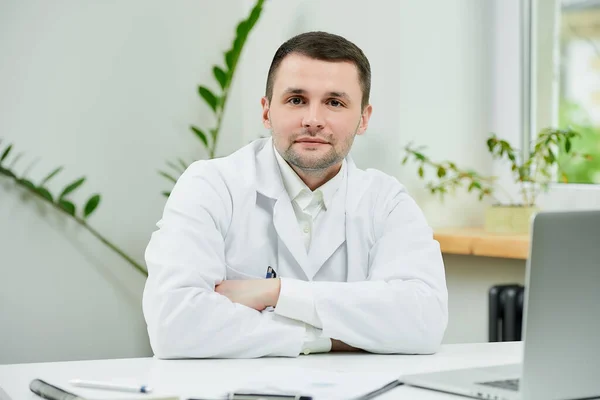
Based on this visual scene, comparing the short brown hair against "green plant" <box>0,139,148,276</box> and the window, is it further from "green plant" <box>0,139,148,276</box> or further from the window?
the window

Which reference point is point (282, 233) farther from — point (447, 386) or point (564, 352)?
point (564, 352)

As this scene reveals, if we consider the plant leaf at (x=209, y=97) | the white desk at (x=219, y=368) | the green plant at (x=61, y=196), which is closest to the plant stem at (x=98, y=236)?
the green plant at (x=61, y=196)

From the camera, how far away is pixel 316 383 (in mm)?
1216

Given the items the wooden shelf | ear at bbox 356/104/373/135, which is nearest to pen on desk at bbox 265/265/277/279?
ear at bbox 356/104/373/135

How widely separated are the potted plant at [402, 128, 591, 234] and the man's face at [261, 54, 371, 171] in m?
0.92

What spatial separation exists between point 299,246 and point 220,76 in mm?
1355

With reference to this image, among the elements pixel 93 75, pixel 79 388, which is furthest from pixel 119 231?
pixel 79 388

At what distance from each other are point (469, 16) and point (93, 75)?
1.39 metres

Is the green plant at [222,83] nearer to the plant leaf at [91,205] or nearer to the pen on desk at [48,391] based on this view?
the plant leaf at [91,205]

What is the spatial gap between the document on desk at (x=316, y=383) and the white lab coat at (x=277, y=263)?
0.21 metres

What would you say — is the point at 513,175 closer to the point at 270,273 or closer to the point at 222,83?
the point at 222,83

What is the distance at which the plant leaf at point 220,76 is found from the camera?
3.07 meters

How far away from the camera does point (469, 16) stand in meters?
3.10

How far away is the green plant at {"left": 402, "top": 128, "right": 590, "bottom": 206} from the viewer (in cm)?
281
